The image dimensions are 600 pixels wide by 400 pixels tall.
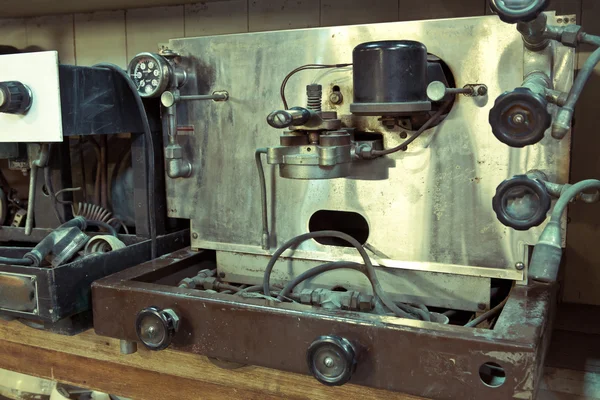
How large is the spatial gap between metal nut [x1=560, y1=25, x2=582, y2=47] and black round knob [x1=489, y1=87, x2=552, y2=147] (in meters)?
0.14

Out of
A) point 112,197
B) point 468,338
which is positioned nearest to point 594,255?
point 468,338

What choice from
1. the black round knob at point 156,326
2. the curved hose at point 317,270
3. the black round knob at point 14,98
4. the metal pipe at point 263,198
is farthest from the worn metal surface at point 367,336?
the black round knob at point 14,98

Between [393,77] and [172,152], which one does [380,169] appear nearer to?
[393,77]

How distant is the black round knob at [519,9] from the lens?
71 cm

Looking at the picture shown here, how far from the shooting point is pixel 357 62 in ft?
2.96

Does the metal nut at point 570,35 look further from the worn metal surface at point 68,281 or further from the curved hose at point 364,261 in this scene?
the worn metal surface at point 68,281

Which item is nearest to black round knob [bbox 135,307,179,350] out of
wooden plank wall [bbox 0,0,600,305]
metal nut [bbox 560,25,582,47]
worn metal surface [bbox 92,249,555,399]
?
worn metal surface [bbox 92,249,555,399]

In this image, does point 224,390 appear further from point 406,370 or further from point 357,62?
point 357,62

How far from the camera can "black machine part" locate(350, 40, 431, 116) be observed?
87cm

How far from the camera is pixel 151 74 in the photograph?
3.76ft

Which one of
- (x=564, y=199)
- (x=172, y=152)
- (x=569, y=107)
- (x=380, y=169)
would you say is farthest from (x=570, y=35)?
(x=172, y=152)

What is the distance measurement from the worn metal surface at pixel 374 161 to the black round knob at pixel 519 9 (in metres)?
0.20

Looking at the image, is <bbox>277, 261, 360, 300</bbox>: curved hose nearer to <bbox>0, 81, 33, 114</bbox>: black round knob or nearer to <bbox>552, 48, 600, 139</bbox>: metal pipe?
<bbox>552, 48, 600, 139</bbox>: metal pipe

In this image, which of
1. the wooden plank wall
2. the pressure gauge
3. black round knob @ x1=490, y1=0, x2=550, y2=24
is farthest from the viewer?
the wooden plank wall
